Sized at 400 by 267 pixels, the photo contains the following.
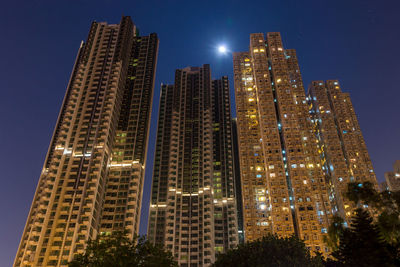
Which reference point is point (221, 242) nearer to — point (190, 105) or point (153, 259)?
point (190, 105)

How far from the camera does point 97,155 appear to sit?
108 meters

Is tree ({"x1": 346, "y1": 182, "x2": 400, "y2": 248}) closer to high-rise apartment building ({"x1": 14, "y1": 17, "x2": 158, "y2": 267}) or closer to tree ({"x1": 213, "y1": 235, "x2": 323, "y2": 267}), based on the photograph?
tree ({"x1": 213, "y1": 235, "x2": 323, "y2": 267})

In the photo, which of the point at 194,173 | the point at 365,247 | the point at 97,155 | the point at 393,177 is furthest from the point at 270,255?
the point at 393,177

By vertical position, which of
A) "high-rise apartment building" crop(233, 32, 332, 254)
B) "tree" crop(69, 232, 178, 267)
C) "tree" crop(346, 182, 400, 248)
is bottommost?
"tree" crop(346, 182, 400, 248)

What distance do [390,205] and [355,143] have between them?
126198mm

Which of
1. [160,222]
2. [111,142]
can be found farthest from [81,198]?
[160,222]

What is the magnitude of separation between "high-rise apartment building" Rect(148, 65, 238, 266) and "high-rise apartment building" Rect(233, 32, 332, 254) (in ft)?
73.4

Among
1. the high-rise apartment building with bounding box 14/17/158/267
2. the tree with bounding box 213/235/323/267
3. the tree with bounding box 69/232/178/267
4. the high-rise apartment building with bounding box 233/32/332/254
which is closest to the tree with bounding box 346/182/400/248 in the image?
the tree with bounding box 213/235/323/267

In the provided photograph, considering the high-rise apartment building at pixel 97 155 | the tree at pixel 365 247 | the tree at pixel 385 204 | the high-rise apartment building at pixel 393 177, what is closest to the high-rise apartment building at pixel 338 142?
the high-rise apartment building at pixel 393 177

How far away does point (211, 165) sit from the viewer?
134 m

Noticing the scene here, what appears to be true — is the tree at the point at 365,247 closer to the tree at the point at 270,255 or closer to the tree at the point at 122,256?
Result: the tree at the point at 270,255

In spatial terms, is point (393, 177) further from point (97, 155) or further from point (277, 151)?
point (97, 155)

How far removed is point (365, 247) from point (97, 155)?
9292 cm

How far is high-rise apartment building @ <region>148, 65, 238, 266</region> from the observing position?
119m
